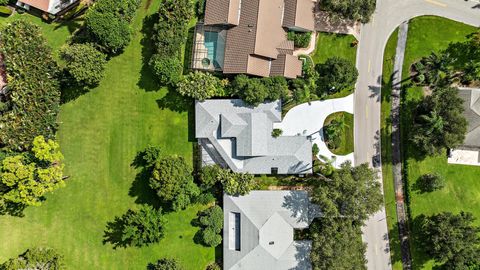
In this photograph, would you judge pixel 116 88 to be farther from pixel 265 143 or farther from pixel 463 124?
pixel 463 124

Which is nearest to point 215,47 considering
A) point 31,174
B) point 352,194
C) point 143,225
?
point 143,225

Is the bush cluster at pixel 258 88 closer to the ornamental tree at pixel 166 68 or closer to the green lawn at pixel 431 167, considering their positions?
the ornamental tree at pixel 166 68

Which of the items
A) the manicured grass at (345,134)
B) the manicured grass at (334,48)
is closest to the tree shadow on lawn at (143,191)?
the manicured grass at (345,134)

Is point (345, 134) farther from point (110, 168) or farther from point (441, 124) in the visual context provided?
point (110, 168)

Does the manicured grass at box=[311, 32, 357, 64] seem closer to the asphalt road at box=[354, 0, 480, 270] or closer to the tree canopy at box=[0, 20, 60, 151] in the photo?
the asphalt road at box=[354, 0, 480, 270]

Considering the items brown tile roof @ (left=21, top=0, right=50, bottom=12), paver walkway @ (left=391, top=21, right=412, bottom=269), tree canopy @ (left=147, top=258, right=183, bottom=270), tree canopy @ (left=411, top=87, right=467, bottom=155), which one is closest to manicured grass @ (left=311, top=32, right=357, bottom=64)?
paver walkway @ (left=391, top=21, right=412, bottom=269)

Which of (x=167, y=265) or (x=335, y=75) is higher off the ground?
(x=335, y=75)
